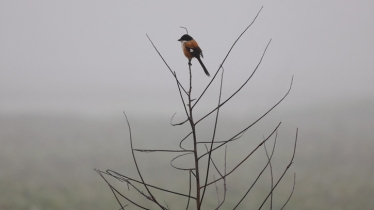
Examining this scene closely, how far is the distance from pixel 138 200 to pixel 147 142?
2548 mm

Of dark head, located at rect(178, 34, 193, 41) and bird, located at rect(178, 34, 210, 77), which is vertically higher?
dark head, located at rect(178, 34, 193, 41)

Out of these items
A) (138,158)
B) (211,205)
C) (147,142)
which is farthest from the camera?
(147,142)

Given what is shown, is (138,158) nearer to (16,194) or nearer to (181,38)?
(16,194)

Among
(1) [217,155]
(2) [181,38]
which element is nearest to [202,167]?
(1) [217,155]

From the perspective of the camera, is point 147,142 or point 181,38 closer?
point 181,38

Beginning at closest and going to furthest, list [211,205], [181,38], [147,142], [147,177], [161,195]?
[181,38], [211,205], [161,195], [147,177], [147,142]

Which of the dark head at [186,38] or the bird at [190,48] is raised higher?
the dark head at [186,38]

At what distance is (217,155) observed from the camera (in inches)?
276

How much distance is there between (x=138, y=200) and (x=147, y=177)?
0.98 metres

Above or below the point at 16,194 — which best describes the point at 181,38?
above

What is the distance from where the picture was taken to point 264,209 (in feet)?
17.4

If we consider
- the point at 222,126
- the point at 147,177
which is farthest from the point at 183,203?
the point at 222,126

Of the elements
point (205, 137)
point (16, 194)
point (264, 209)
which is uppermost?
point (205, 137)

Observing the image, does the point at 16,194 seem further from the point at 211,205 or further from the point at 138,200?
the point at 211,205
